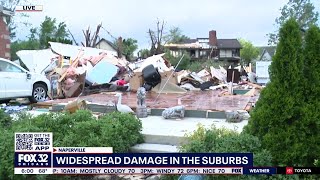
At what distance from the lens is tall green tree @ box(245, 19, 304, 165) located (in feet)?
14.3

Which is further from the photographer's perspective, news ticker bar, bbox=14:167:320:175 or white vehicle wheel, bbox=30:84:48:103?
white vehicle wheel, bbox=30:84:48:103

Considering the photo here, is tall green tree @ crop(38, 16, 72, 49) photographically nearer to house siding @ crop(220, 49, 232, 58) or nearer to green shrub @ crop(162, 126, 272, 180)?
house siding @ crop(220, 49, 232, 58)

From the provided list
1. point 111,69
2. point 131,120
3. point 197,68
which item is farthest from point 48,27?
point 131,120

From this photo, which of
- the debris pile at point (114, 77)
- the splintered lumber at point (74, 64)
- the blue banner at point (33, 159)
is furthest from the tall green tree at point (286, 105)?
the splintered lumber at point (74, 64)

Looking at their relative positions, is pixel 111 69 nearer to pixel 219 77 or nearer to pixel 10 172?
pixel 219 77

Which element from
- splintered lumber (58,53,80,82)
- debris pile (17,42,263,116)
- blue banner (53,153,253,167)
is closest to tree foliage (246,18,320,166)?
blue banner (53,153,253,167)

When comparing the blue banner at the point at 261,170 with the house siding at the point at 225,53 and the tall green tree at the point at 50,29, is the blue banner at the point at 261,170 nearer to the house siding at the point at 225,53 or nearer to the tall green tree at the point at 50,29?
the tall green tree at the point at 50,29

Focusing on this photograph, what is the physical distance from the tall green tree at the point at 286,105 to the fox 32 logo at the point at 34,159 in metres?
2.63

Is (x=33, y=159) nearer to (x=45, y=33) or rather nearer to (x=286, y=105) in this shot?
(x=286, y=105)

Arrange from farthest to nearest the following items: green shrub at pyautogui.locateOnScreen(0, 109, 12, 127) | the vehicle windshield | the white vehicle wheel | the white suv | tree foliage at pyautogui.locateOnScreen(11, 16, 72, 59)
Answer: tree foliage at pyautogui.locateOnScreen(11, 16, 72, 59), the white vehicle wheel, the vehicle windshield, the white suv, green shrub at pyautogui.locateOnScreen(0, 109, 12, 127)

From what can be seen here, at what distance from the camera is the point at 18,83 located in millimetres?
12516

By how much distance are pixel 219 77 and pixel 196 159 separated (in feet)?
46.4

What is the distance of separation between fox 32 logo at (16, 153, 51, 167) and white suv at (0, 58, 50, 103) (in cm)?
841

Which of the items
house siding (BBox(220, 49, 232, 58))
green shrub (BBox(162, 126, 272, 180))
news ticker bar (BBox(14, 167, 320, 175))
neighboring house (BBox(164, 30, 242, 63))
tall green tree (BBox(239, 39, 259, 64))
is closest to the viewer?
news ticker bar (BBox(14, 167, 320, 175))
